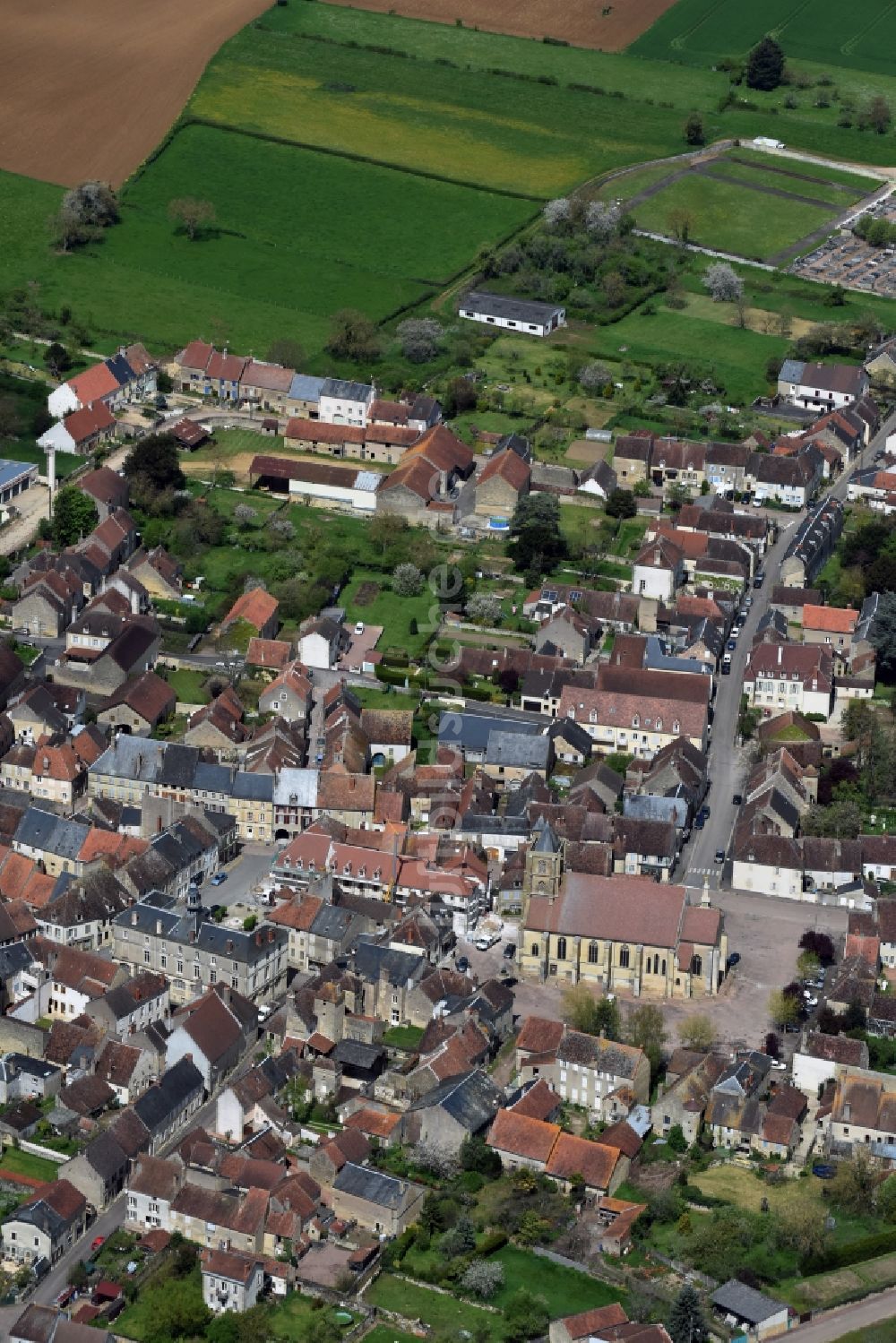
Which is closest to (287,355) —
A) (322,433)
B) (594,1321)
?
(322,433)

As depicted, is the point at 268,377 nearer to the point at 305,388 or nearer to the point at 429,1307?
the point at 305,388

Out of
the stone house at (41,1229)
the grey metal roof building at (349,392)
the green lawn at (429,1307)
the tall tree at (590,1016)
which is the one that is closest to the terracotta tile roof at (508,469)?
the grey metal roof building at (349,392)

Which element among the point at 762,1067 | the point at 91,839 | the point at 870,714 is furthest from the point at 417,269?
the point at 762,1067

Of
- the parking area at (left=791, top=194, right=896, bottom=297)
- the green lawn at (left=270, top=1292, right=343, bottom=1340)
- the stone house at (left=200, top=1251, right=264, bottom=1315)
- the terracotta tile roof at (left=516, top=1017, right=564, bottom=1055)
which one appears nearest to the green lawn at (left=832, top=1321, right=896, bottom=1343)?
the green lawn at (left=270, top=1292, right=343, bottom=1340)

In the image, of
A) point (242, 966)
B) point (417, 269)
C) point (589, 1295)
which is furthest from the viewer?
point (417, 269)

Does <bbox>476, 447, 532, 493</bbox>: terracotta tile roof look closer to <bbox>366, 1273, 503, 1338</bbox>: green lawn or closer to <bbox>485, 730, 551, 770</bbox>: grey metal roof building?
<bbox>485, 730, 551, 770</bbox>: grey metal roof building

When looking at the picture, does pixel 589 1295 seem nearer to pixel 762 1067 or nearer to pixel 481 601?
pixel 762 1067

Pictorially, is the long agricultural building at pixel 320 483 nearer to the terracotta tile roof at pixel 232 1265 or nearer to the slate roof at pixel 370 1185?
the slate roof at pixel 370 1185
